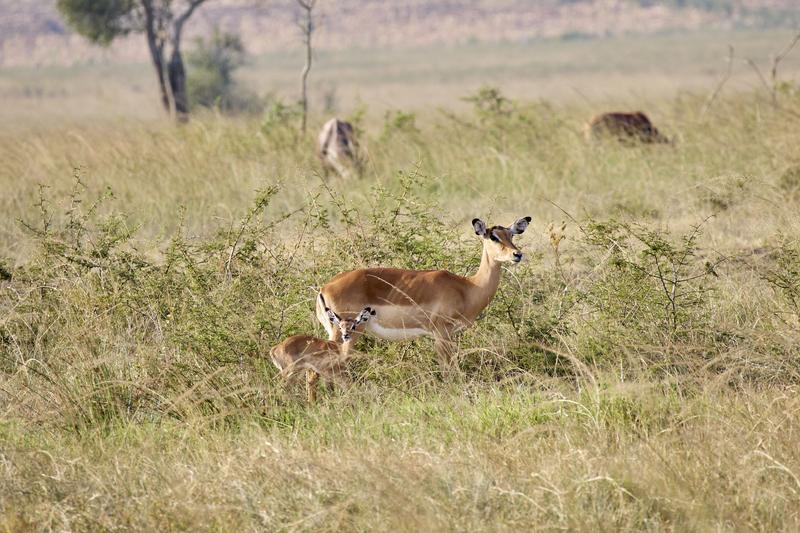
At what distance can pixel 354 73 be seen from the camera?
61.5 metres

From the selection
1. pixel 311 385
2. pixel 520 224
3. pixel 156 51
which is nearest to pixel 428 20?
pixel 156 51

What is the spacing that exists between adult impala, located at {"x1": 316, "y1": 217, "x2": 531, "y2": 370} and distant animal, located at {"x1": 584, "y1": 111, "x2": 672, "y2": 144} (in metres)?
7.53

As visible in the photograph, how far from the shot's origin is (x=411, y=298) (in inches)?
247

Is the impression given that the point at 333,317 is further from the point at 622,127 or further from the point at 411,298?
the point at 622,127

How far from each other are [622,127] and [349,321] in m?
8.15

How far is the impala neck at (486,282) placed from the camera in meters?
6.46

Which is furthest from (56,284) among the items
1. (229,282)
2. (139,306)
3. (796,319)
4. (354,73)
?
(354,73)

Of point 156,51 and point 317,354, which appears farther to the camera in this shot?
point 156,51

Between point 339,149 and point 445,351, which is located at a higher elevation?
point 445,351

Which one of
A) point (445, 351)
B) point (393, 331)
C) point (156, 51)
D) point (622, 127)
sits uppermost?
point (393, 331)

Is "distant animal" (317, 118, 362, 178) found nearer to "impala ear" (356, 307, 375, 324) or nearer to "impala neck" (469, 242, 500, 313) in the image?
"impala neck" (469, 242, 500, 313)

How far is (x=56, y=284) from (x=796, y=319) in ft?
14.7

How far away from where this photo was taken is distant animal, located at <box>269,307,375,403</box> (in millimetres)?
6105

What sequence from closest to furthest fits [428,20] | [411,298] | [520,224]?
[411,298], [520,224], [428,20]
